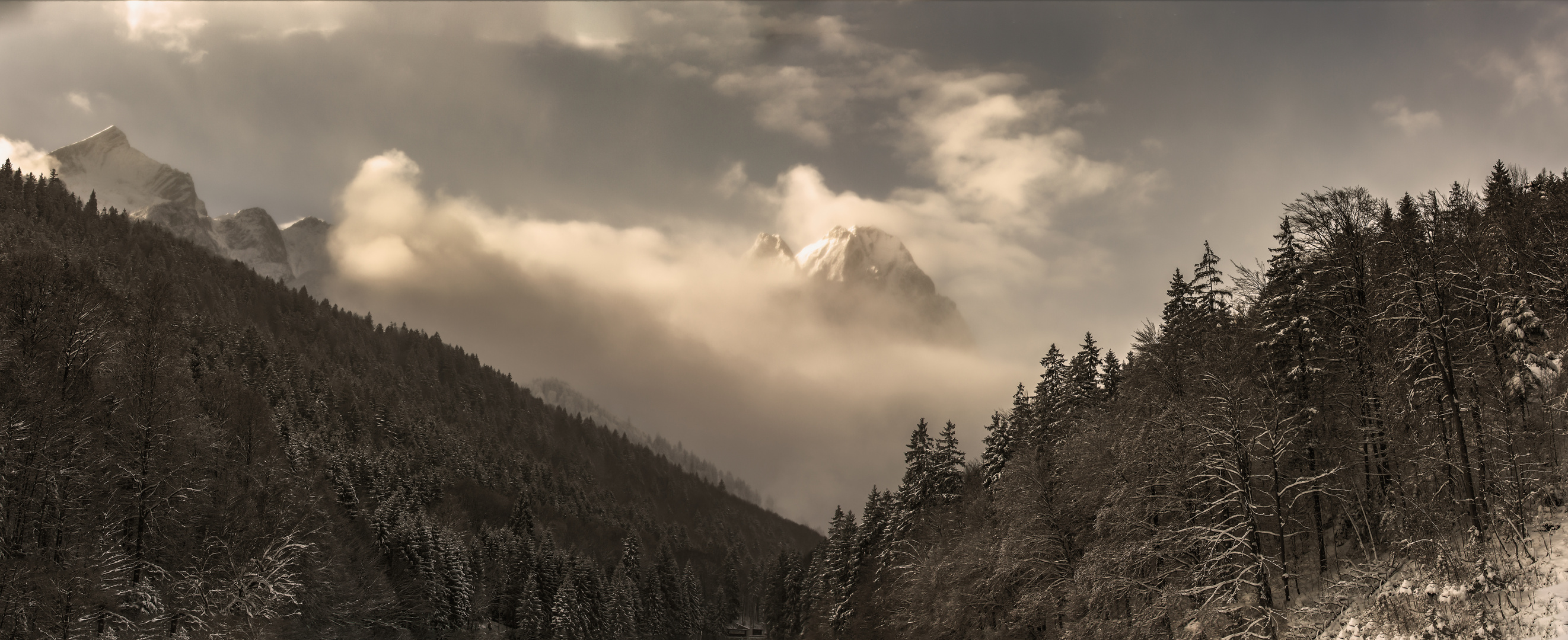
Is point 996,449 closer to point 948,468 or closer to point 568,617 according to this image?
point 948,468

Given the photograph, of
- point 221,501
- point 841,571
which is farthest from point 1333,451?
point 841,571

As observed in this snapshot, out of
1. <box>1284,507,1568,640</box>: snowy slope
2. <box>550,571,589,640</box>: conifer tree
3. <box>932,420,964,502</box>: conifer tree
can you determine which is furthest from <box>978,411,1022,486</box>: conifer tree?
<box>550,571,589,640</box>: conifer tree

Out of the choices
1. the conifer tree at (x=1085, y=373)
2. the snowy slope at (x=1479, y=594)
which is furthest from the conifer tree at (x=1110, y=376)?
the snowy slope at (x=1479, y=594)

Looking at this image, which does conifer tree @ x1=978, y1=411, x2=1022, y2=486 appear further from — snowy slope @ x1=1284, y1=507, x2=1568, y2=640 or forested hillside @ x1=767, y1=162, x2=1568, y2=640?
snowy slope @ x1=1284, y1=507, x2=1568, y2=640

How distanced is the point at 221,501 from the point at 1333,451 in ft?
153

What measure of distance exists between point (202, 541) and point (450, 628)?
156ft

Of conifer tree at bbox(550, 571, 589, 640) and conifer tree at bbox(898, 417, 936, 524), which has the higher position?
conifer tree at bbox(898, 417, 936, 524)

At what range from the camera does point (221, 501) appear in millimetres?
39375

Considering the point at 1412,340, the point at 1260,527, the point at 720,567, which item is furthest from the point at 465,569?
the point at 720,567

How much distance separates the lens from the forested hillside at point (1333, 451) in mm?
21641

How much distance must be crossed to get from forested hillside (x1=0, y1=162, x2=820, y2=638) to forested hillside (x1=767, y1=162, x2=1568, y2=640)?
3401 centimetres

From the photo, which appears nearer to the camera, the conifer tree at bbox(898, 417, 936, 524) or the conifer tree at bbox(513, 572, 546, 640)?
the conifer tree at bbox(898, 417, 936, 524)

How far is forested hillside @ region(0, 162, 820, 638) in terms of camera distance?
2791 centimetres

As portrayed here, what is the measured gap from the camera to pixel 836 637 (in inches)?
2680
